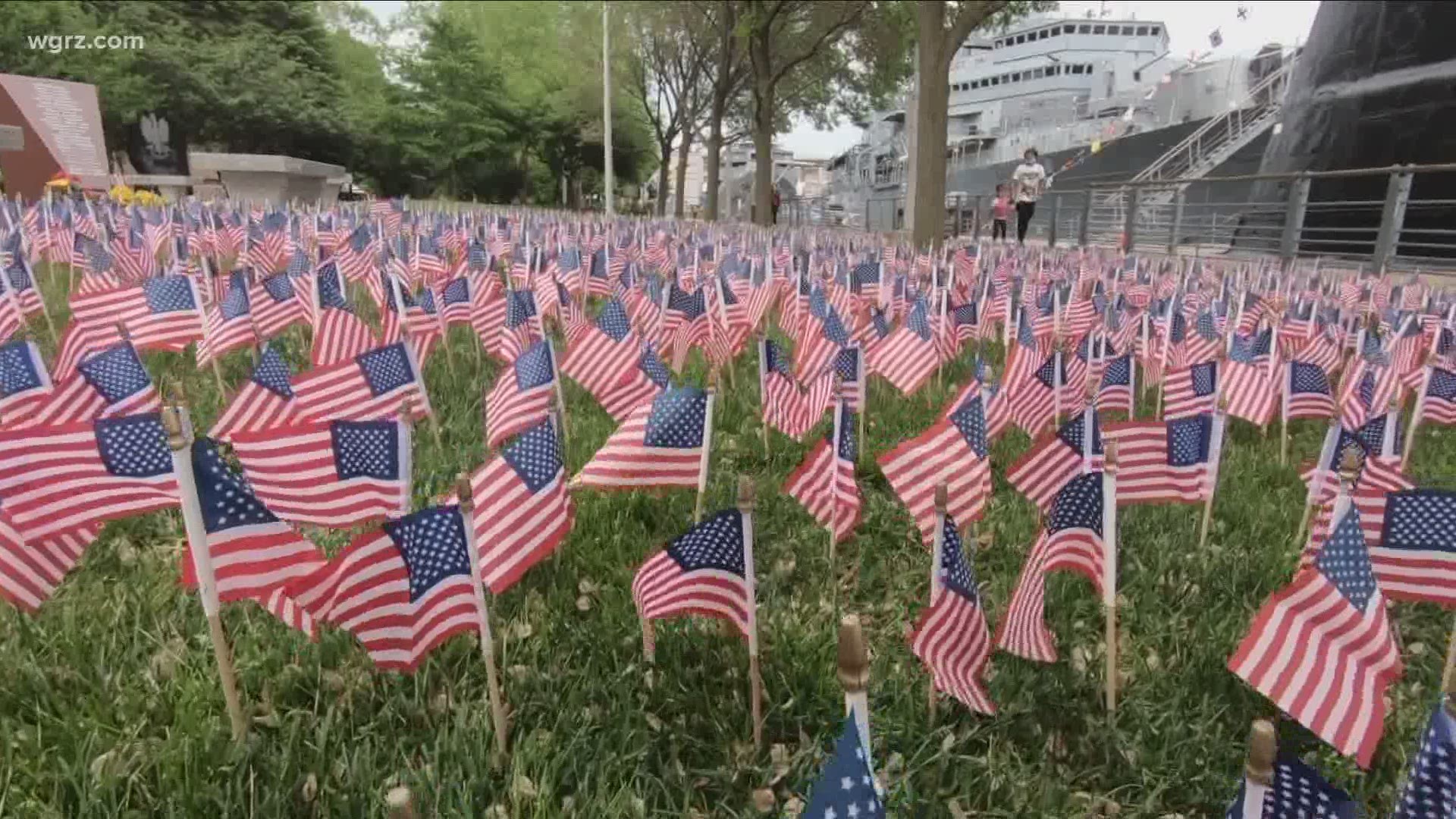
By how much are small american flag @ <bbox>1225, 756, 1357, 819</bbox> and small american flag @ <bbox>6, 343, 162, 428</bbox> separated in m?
3.26

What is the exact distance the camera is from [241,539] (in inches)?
78.4

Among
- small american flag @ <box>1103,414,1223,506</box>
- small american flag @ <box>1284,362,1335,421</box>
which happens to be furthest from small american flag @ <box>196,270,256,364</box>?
small american flag @ <box>1284,362,1335,421</box>

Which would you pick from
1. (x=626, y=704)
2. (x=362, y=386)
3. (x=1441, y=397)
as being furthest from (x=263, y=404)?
(x=1441, y=397)

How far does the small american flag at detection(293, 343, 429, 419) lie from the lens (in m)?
3.34

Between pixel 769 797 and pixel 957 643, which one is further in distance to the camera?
pixel 957 643

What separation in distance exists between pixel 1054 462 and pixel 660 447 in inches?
48.5

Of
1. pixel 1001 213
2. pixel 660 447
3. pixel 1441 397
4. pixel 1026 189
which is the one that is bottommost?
pixel 1441 397

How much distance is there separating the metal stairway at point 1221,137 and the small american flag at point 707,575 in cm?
2389

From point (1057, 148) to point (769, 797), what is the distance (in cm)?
4494

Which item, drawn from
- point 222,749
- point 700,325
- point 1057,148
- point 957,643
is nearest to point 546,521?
point 222,749

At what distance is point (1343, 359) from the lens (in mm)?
5629

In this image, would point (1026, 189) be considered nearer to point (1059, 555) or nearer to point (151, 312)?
point (151, 312)

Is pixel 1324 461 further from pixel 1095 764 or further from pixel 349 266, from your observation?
pixel 349 266

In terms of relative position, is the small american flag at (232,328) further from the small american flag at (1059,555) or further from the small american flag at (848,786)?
the small american flag at (848,786)
